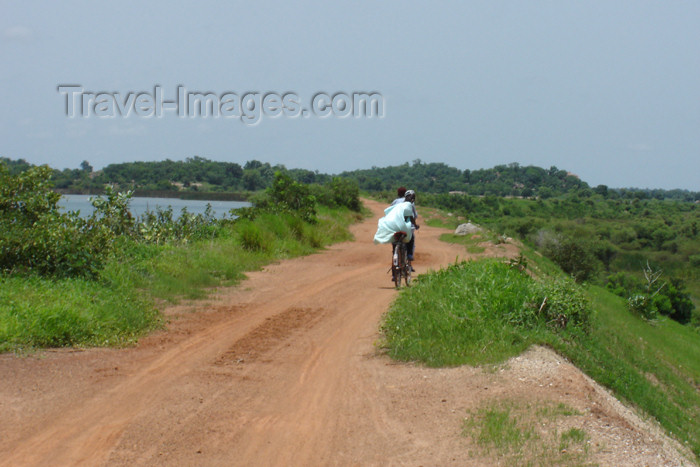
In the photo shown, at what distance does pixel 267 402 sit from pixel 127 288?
4273 mm

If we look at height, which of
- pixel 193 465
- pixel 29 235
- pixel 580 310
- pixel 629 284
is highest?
pixel 29 235

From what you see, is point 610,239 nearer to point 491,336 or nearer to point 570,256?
point 570,256

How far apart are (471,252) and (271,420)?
525 inches

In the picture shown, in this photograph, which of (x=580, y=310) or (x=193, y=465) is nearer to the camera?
(x=193, y=465)

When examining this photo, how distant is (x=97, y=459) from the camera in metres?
4.21

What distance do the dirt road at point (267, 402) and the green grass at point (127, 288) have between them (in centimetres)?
35

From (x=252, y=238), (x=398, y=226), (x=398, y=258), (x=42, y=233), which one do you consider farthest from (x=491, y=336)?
(x=252, y=238)

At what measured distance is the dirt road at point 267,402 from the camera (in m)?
4.39

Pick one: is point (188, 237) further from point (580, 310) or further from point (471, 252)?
point (580, 310)

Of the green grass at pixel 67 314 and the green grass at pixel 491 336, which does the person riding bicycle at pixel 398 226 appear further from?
the green grass at pixel 67 314

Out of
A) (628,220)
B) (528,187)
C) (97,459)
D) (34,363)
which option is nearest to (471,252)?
(34,363)

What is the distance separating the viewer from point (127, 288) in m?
8.89

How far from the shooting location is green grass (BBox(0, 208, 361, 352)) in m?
6.77

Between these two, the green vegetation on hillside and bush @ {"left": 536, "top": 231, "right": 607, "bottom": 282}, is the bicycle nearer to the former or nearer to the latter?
the green vegetation on hillside
